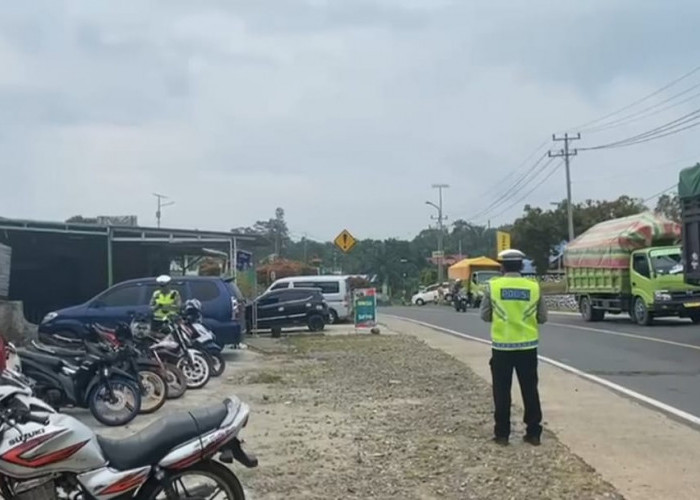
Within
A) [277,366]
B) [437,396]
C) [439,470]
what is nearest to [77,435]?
[439,470]

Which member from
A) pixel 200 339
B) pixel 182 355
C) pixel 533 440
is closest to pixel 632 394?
pixel 533 440

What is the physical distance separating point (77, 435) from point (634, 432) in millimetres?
6261

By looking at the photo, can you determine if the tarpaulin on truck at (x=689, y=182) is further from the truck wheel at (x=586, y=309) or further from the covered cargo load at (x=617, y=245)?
the truck wheel at (x=586, y=309)

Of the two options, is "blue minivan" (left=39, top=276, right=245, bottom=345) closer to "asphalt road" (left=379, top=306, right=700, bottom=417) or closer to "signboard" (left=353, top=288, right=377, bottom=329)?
"asphalt road" (left=379, top=306, right=700, bottom=417)

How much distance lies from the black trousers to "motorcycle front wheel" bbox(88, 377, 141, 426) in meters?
4.47

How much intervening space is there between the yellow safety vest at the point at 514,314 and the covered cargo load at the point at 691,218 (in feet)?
40.8

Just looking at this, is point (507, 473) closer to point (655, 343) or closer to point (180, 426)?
point (180, 426)

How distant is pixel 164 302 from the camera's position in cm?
1661

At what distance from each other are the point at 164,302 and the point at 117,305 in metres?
2.44

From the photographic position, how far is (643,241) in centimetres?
2856

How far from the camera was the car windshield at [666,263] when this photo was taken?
26455 mm

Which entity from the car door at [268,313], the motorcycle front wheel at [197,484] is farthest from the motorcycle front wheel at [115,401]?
the car door at [268,313]

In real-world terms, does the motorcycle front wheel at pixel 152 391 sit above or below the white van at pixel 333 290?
below

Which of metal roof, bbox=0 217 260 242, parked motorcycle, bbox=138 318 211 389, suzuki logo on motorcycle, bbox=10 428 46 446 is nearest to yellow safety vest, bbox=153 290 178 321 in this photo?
parked motorcycle, bbox=138 318 211 389
